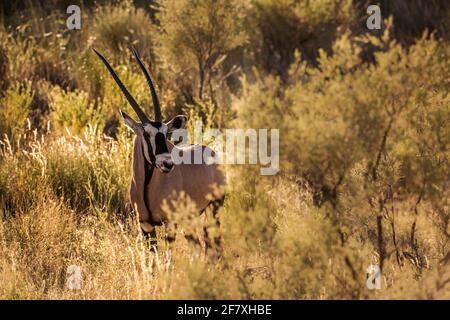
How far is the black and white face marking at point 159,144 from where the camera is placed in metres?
5.25

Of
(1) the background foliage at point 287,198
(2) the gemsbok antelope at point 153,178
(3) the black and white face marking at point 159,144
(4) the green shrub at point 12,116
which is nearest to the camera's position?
(1) the background foliage at point 287,198

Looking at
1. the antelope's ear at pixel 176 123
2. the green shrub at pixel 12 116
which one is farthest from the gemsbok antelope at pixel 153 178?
the green shrub at pixel 12 116

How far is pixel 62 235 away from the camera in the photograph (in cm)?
630

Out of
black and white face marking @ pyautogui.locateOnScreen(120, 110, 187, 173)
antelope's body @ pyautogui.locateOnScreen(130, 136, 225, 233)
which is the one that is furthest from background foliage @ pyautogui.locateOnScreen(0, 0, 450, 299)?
black and white face marking @ pyautogui.locateOnScreen(120, 110, 187, 173)

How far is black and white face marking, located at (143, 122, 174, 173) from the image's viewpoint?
5254 millimetres

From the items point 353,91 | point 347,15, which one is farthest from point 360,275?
point 347,15

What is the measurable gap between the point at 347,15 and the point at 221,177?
8820mm

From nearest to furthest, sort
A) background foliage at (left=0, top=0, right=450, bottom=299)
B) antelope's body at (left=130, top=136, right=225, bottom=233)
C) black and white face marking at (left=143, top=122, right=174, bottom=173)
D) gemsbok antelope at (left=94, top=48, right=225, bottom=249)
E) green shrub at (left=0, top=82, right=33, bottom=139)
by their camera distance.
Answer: background foliage at (left=0, top=0, right=450, bottom=299), black and white face marking at (left=143, top=122, right=174, bottom=173), gemsbok antelope at (left=94, top=48, right=225, bottom=249), antelope's body at (left=130, top=136, right=225, bottom=233), green shrub at (left=0, top=82, right=33, bottom=139)

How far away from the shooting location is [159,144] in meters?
5.35

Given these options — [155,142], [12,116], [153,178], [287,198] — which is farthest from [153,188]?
[12,116]

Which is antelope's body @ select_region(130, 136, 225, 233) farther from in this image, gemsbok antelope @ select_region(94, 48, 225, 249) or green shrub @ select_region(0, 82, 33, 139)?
green shrub @ select_region(0, 82, 33, 139)

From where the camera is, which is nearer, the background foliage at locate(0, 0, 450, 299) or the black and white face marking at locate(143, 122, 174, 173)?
the background foliage at locate(0, 0, 450, 299)

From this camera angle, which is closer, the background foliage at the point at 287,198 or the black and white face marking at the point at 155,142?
the background foliage at the point at 287,198

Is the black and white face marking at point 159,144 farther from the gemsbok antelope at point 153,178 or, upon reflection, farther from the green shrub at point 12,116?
the green shrub at point 12,116
